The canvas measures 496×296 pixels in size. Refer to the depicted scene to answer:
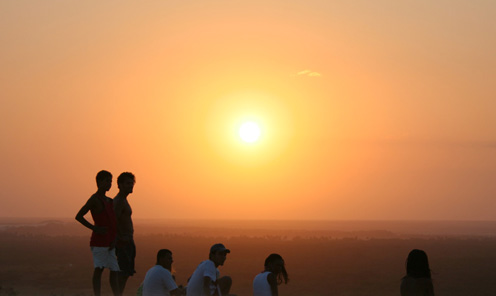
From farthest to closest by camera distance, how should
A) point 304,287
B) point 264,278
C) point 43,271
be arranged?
point 43,271 < point 304,287 < point 264,278

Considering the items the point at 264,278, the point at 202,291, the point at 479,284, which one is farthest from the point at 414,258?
the point at 479,284

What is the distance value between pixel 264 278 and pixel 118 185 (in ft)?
8.99

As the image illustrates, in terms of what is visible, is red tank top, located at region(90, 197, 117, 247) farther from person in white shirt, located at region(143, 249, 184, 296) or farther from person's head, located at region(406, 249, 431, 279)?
person's head, located at region(406, 249, 431, 279)

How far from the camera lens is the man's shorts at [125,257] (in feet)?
35.9

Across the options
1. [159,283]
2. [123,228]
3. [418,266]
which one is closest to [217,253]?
[159,283]

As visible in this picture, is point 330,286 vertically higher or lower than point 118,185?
lower

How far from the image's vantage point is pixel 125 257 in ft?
36.0

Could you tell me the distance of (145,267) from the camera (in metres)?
38.2

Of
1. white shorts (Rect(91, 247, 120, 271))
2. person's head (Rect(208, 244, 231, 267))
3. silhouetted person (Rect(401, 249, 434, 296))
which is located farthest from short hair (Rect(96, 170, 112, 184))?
silhouetted person (Rect(401, 249, 434, 296))

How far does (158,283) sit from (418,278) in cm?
359

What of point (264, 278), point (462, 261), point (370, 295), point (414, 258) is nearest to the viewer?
point (414, 258)

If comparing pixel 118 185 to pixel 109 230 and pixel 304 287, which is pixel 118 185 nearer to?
pixel 109 230

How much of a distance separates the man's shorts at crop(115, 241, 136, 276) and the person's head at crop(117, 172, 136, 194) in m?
0.86

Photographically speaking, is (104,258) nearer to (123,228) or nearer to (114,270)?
(114,270)
